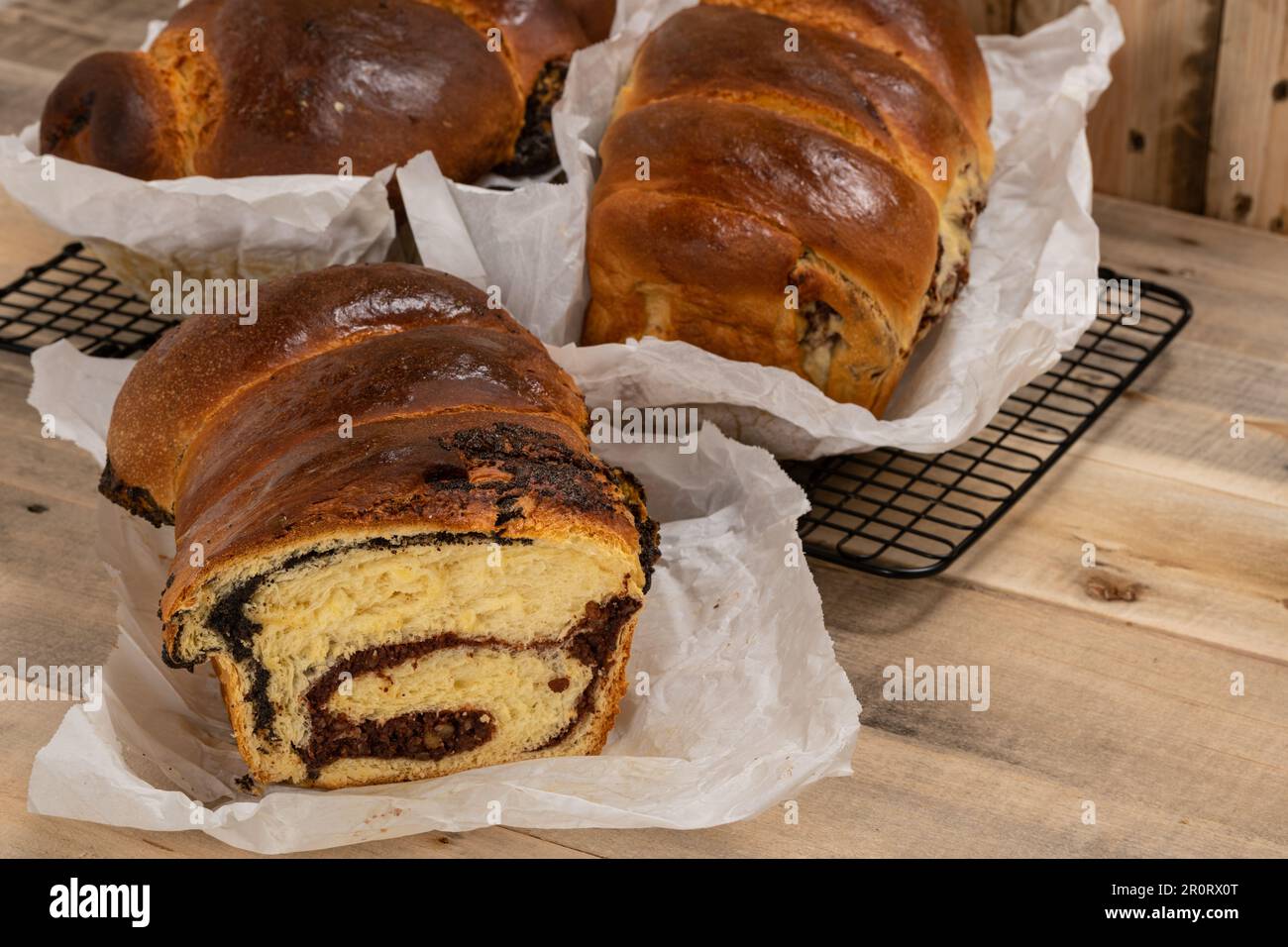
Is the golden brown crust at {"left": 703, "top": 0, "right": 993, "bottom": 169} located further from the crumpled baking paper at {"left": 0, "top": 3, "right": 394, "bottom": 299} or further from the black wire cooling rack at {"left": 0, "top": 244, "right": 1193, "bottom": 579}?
the crumpled baking paper at {"left": 0, "top": 3, "right": 394, "bottom": 299}

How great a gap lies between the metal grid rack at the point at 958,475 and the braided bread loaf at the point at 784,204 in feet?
0.30

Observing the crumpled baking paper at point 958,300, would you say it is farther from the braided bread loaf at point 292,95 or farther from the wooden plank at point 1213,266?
the wooden plank at point 1213,266

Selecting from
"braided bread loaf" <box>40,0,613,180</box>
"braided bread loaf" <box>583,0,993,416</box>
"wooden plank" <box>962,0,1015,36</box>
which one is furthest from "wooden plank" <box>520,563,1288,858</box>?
"wooden plank" <box>962,0,1015,36</box>

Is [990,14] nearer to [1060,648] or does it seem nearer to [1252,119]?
[1252,119]

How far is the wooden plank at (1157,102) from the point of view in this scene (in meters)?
2.20

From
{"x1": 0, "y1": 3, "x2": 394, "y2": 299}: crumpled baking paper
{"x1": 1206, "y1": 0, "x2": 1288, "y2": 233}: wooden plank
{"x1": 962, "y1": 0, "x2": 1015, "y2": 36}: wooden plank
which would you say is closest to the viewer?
{"x1": 0, "y1": 3, "x2": 394, "y2": 299}: crumpled baking paper

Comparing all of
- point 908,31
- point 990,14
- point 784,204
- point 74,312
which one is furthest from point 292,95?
point 990,14

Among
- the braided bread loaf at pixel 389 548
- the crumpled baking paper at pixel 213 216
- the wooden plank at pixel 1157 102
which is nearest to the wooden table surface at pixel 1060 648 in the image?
the braided bread loaf at pixel 389 548

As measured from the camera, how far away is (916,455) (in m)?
1.82

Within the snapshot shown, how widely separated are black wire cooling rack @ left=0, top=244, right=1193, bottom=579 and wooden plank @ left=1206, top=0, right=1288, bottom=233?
299 mm

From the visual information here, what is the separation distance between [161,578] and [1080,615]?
902 mm

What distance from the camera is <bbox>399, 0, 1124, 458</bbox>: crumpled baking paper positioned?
5.48 feet

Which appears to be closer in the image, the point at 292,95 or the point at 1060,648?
the point at 1060,648

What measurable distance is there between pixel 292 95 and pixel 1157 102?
1.20 m
